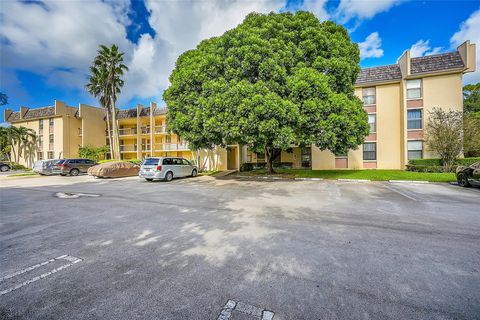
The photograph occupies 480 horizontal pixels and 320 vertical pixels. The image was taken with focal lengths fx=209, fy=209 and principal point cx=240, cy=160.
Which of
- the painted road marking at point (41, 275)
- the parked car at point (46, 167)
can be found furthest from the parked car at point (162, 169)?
the parked car at point (46, 167)

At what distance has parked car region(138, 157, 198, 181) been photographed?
48.7 ft

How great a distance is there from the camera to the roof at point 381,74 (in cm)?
2025

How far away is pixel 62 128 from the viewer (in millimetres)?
31984

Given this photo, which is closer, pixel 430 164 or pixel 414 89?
pixel 430 164

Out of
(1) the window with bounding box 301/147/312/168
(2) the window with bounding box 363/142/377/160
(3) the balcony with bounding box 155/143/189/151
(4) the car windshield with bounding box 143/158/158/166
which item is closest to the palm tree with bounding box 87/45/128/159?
(3) the balcony with bounding box 155/143/189/151

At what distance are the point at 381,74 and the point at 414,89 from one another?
10.5 ft

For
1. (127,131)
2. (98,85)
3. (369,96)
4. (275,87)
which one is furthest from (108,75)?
(369,96)

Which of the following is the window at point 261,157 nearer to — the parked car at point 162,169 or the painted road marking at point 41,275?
the parked car at point 162,169

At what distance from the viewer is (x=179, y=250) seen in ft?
12.6

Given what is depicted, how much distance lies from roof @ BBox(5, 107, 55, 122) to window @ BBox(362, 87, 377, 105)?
43.4 meters

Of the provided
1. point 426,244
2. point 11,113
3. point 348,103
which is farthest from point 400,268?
point 11,113

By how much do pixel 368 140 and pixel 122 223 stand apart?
2261 cm

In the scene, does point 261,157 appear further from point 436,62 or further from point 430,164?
point 436,62

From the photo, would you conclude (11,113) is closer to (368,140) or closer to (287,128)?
(287,128)
